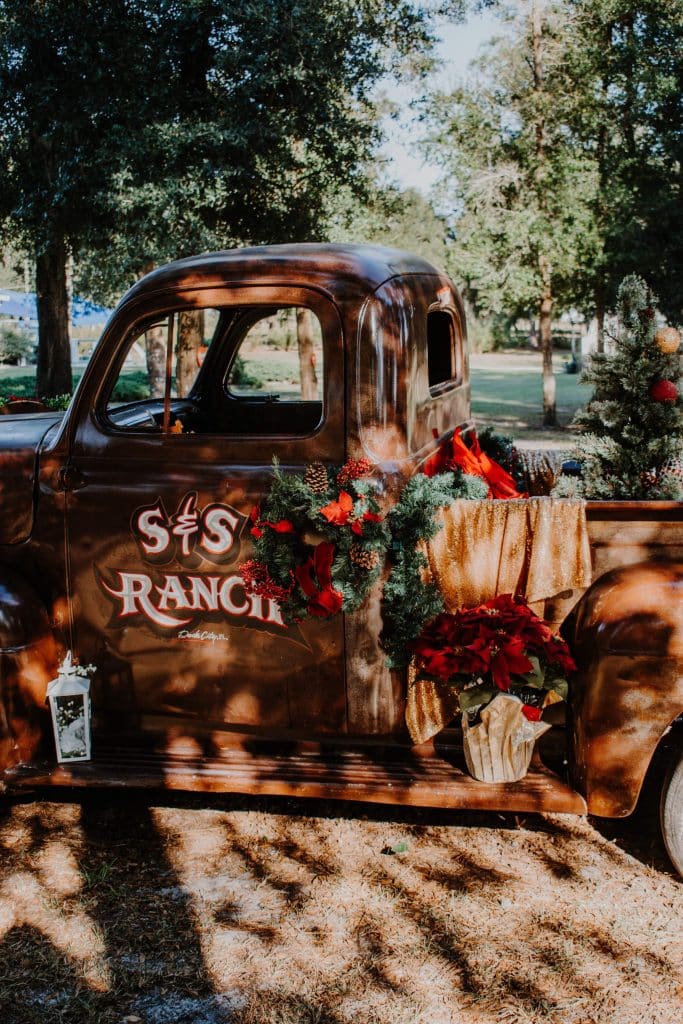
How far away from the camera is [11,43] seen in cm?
1180

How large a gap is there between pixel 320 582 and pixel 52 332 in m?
12.8

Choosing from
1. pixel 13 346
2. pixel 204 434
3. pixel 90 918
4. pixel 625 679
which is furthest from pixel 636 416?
pixel 13 346

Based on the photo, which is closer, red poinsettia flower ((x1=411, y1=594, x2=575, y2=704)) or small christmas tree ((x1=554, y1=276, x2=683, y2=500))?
red poinsettia flower ((x1=411, y1=594, x2=575, y2=704))

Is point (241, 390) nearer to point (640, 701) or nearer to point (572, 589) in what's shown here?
point (572, 589)

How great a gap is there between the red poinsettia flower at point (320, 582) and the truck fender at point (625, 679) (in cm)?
81

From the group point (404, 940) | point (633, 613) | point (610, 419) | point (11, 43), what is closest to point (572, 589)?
point (633, 613)

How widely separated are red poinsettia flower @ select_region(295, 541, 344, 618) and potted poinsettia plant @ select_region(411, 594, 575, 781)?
0.32 m

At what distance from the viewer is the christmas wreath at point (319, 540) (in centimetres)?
295

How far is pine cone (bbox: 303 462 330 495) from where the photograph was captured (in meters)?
2.98

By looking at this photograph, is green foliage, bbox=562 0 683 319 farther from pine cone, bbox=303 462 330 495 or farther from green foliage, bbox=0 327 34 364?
green foliage, bbox=0 327 34 364

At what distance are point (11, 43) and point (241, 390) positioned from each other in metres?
9.95

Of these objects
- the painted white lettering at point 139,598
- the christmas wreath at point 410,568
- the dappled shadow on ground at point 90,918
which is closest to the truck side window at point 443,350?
the christmas wreath at point 410,568

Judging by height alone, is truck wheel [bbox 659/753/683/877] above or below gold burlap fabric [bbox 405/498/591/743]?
below

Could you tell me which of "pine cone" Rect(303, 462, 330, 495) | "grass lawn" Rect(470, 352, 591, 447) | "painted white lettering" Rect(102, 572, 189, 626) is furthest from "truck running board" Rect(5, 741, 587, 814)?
"grass lawn" Rect(470, 352, 591, 447)
